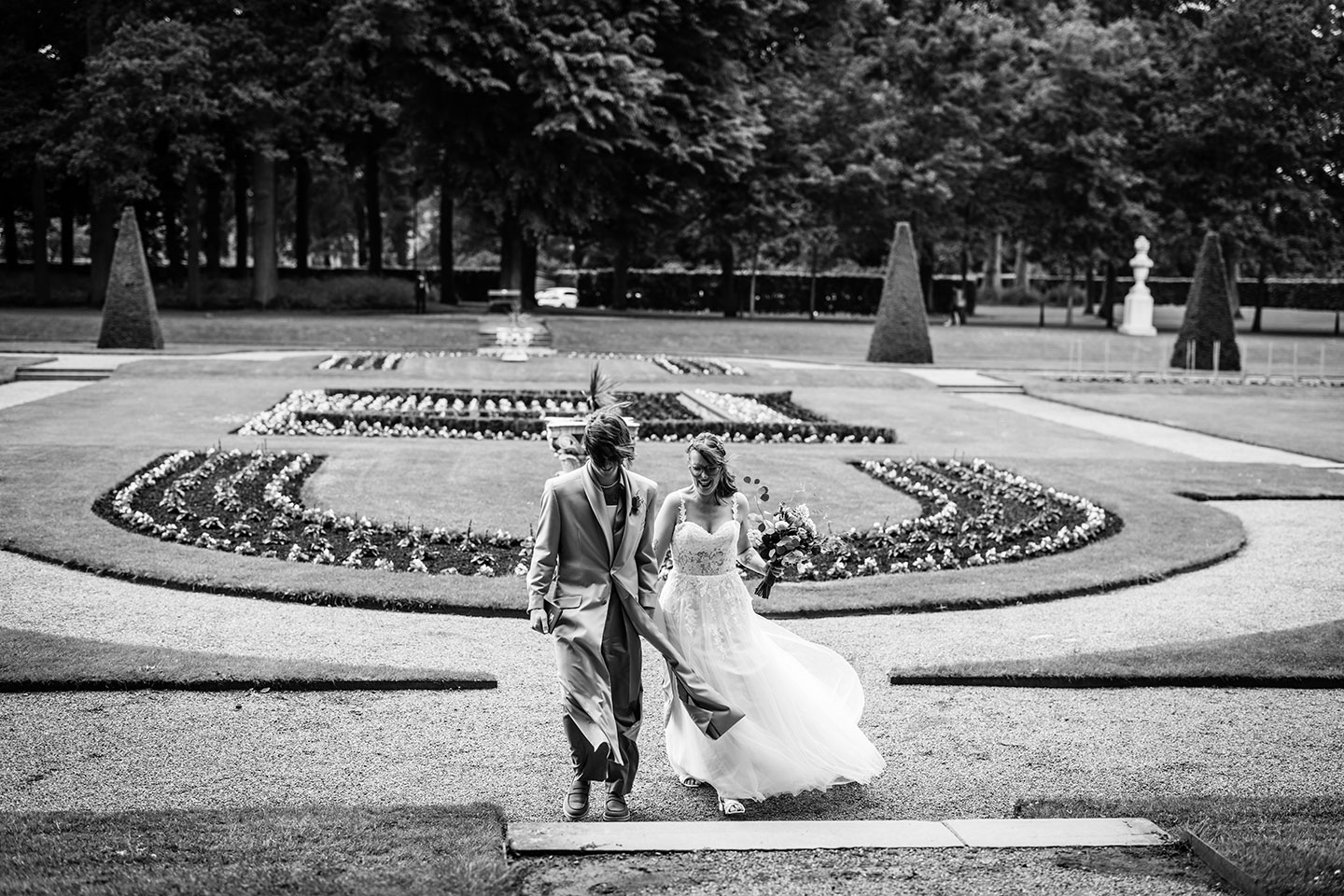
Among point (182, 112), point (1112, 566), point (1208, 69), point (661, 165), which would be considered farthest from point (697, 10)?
point (1112, 566)

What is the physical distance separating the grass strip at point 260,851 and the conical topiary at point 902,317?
28873 mm

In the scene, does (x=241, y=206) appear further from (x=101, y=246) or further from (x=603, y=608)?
(x=603, y=608)

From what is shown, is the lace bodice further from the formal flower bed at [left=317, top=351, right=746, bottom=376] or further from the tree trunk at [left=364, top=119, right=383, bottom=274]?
the tree trunk at [left=364, top=119, right=383, bottom=274]

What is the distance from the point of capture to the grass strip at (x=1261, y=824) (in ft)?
16.1

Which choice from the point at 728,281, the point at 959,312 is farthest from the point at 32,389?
the point at 959,312

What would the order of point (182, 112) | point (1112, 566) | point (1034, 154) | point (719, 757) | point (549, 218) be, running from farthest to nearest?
point (1034, 154), point (549, 218), point (182, 112), point (1112, 566), point (719, 757)

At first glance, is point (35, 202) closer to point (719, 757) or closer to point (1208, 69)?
point (1208, 69)

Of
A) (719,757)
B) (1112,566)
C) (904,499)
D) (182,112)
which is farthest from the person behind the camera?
(182,112)

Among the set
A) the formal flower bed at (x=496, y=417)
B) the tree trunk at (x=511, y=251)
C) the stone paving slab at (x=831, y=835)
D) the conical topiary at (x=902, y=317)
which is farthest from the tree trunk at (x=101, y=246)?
the stone paving slab at (x=831, y=835)

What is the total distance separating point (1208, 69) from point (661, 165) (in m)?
20.6

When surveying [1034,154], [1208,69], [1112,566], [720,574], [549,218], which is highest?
[1208,69]

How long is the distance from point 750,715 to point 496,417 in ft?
44.2

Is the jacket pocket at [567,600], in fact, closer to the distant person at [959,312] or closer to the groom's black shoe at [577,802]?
the groom's black shoe at [577,802]

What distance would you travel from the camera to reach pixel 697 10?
4206 cm
